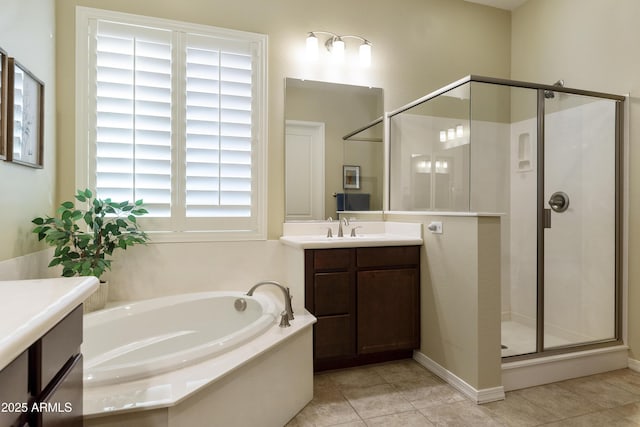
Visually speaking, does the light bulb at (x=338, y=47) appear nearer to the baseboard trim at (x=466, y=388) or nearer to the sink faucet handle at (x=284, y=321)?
the sink faucet handle at (x=284, y=321)

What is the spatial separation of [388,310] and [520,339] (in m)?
0.90

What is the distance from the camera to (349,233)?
311cm

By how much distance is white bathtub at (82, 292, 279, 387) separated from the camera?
201cm

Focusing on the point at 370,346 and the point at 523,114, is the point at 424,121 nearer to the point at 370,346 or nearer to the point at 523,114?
the point at 523,114

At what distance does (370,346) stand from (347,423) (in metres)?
0.64

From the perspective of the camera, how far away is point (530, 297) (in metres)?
2.64

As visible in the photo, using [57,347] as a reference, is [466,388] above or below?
below

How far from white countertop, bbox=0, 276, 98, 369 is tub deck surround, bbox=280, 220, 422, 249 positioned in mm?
1512

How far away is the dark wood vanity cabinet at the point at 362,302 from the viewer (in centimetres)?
238

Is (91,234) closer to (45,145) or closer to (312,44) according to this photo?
(45,145)

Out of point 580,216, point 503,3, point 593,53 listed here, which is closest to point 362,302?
point 580,216

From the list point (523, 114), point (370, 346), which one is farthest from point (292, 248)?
point (523, 114)

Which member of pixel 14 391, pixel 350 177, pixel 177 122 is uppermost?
pixel 177 122

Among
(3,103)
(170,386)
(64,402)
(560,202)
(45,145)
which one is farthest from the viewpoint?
(560,202)
